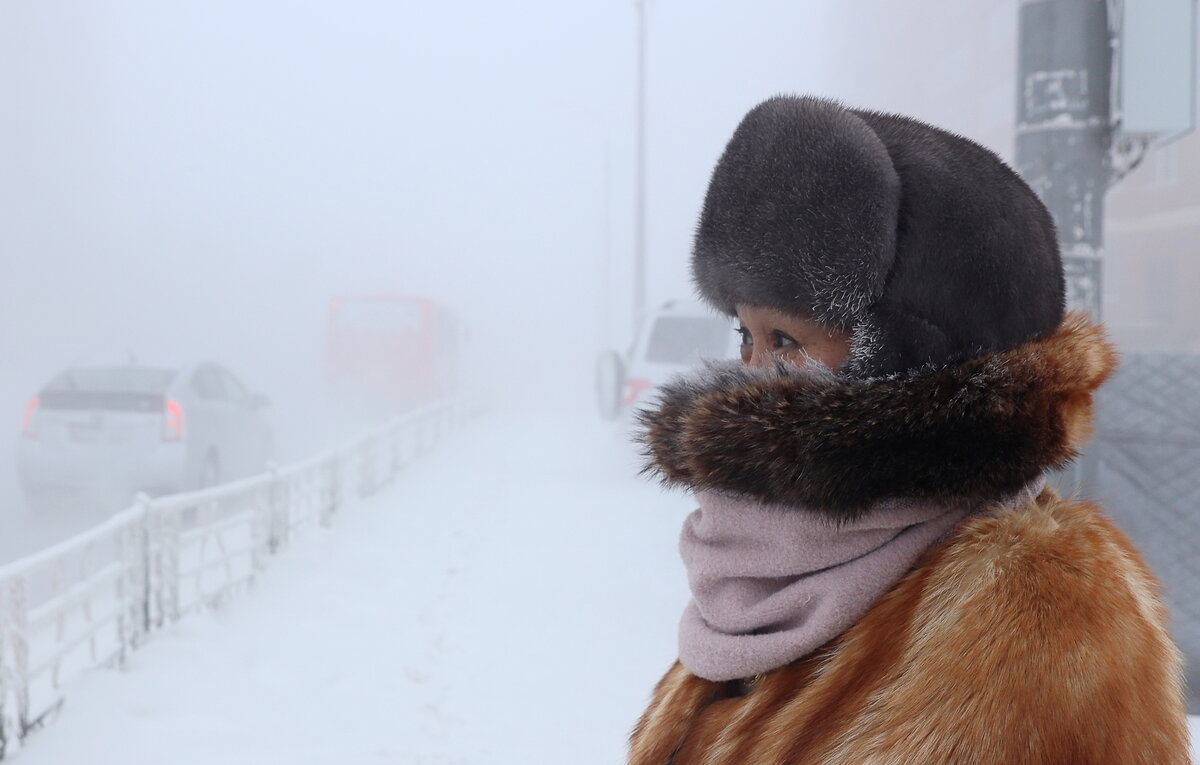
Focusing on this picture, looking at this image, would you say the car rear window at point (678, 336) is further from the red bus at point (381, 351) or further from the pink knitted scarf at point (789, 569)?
the red bus at point (381, 351)

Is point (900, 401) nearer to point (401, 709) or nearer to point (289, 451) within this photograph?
point (401, 709)

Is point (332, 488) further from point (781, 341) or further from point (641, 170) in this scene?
point (641, 170)

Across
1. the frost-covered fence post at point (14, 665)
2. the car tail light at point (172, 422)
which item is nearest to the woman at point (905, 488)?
the frost-covered fence post at point (14, 665)

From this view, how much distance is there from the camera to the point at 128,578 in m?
4.79

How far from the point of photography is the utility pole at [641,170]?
59.6 ft

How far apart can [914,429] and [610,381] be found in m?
10.5

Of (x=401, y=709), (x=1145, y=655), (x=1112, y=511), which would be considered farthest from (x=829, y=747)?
(x=401, y=709)

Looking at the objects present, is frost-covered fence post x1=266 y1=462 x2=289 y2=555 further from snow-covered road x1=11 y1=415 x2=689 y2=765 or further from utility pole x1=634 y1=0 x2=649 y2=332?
utility pole x1=634 y1=0 x2=649 y2=332

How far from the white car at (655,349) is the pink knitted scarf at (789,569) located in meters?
8.62

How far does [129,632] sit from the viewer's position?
15.6ft

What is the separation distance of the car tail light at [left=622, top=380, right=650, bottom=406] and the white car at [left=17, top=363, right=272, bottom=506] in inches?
170

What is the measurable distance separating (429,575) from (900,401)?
232 inches

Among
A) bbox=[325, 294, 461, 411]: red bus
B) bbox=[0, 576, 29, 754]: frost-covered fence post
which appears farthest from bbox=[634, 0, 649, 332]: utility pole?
bbox=[0, 576, 29, 754]: frost-covered fence post

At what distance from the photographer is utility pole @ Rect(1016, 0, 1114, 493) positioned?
2936 mm
